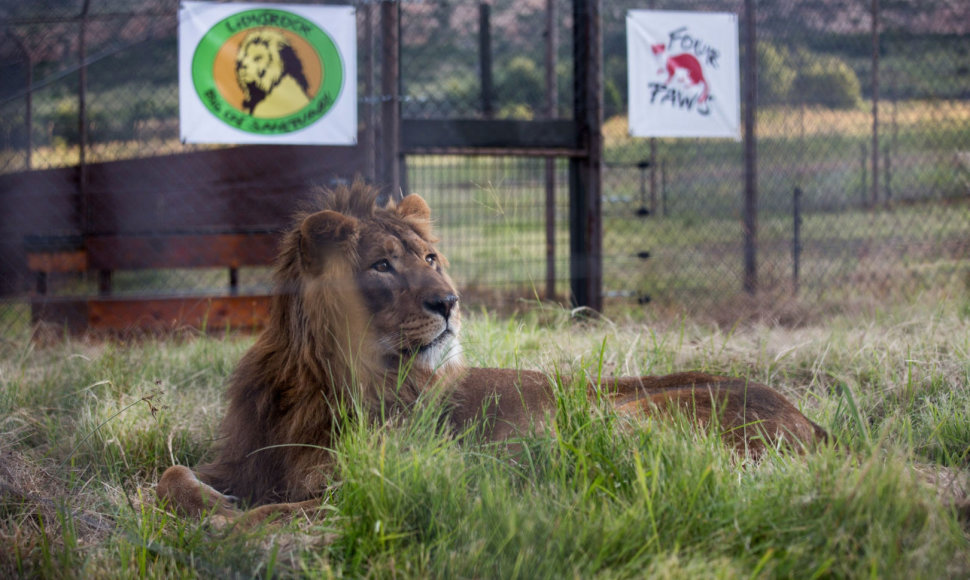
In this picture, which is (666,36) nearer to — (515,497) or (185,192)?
(185,192)

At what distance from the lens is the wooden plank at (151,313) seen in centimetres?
603

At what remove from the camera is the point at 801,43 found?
851cm

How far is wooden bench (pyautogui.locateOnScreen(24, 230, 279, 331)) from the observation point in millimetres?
6055

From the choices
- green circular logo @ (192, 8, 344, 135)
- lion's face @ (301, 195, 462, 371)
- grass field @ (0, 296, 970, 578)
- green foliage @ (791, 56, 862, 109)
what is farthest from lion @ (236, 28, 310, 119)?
green foliage @ (791, 56, 862, 109)

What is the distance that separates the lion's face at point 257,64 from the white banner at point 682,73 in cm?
261

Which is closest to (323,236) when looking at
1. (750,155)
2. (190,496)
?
(190,496)

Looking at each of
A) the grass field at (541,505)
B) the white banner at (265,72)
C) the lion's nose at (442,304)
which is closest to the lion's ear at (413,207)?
the lion's nose at (442,304)

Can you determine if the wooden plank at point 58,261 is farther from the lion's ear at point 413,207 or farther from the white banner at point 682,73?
the white banner at point 682,73

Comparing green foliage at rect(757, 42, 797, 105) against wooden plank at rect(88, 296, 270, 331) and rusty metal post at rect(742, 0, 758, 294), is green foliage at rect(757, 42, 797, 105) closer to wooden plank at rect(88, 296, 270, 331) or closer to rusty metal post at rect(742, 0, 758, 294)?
rusty metal post at rect(742, 0, 758, 294)

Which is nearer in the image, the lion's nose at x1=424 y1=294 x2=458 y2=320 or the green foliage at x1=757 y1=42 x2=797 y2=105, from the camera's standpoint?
the lion's nose at x1=424 y1=294 x2=458 y2=320

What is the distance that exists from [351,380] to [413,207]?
0.80 metres

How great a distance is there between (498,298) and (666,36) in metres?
2.42

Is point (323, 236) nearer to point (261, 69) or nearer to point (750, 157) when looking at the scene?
point (261, 69)

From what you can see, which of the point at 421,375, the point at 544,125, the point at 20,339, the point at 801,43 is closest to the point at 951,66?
the point at 801,43
